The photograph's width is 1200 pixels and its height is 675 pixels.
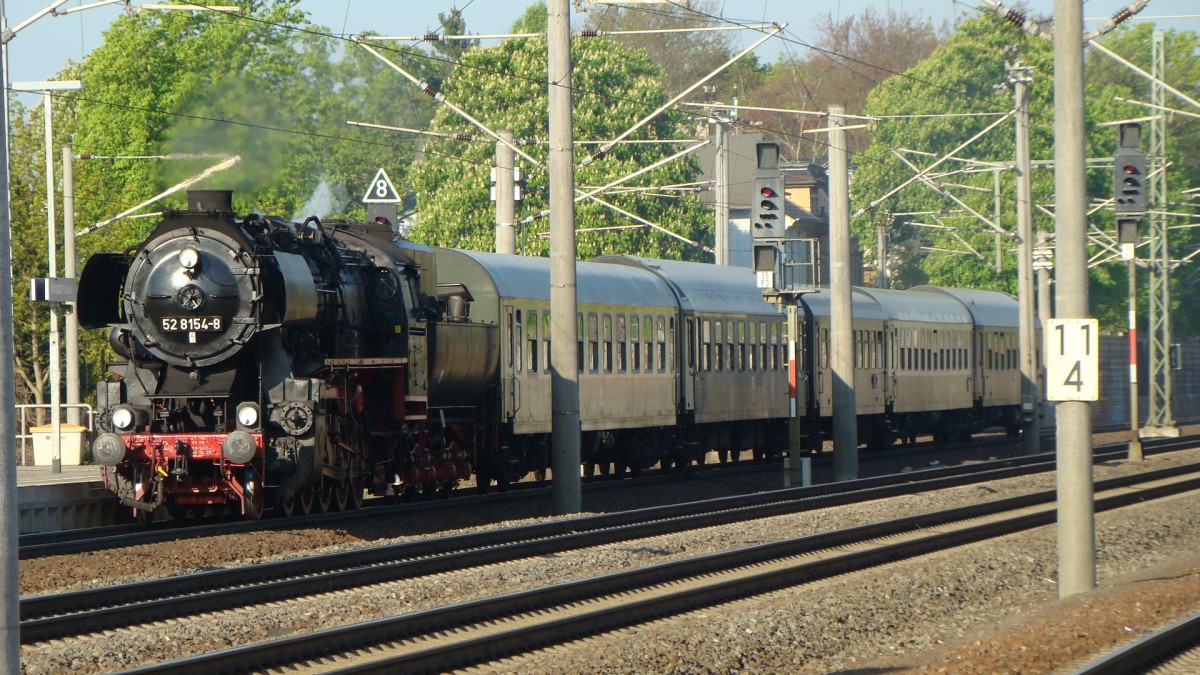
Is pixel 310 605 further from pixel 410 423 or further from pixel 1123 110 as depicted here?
pixel 1123 110

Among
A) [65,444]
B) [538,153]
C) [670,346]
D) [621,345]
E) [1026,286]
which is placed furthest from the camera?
[538,153]

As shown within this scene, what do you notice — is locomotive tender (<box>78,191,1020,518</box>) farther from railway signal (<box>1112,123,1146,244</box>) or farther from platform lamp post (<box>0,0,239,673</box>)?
platform lamp post (<box>0,0,239,673</box>)

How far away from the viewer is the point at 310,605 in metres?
12.9

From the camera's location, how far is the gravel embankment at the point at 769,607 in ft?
36.2

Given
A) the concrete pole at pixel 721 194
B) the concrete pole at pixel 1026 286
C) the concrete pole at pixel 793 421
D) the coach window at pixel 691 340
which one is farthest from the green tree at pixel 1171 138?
the concrete pole at pixel 793 421

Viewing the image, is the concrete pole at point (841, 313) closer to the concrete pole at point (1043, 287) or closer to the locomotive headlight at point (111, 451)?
the locomotive headlight at point (111, 451)

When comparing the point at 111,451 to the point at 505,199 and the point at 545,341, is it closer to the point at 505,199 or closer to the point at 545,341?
the point at 545,341

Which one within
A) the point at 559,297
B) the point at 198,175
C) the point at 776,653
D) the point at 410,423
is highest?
the point at 198,175

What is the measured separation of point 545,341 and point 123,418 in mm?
8805

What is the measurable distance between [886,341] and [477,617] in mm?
25552

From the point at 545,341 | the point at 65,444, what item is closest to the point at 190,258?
the point at 545,341

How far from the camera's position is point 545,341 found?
25.6 meters

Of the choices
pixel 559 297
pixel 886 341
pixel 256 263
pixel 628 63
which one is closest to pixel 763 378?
pixel 886 341

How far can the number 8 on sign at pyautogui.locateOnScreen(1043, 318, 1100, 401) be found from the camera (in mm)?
13266
